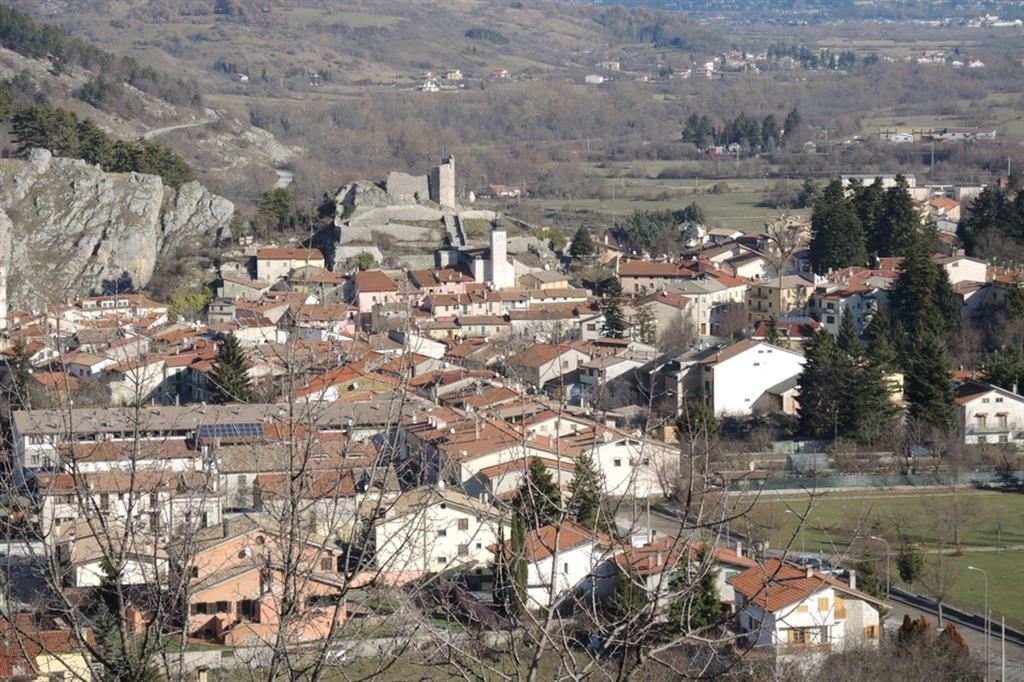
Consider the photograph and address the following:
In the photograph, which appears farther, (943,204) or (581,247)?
(943,204)

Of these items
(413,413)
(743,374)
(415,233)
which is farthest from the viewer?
(415,233)

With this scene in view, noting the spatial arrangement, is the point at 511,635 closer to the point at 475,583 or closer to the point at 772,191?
the point at 475,583

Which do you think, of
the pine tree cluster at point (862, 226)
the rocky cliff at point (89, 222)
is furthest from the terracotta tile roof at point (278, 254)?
the pine tree cluster at point (862, 226)

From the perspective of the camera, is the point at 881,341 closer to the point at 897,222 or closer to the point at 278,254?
the point at 897,222

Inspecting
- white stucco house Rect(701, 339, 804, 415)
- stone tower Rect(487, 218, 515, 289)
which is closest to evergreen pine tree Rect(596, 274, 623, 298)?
stone tower Rect(487, 218, 515, 289)

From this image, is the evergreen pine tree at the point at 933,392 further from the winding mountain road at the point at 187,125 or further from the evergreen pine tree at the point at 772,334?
the winding mountain road at the point at 187,125

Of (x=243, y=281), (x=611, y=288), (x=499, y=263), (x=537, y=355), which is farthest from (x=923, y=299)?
(x=243, y=281)

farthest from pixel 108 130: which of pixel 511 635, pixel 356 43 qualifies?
pixel 356 43
